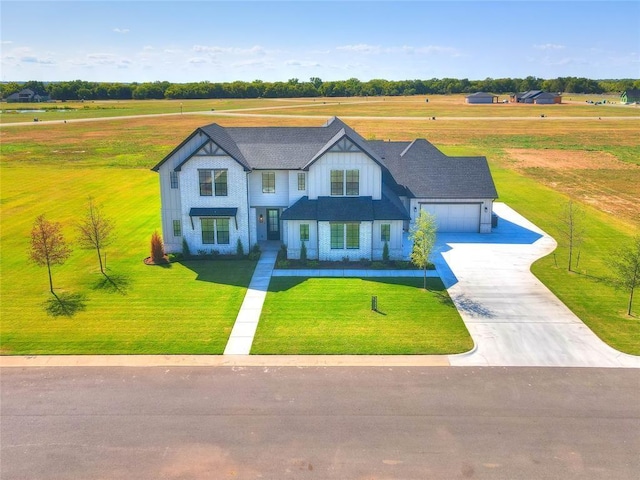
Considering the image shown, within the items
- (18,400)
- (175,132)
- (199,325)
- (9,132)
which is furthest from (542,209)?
(9,132)

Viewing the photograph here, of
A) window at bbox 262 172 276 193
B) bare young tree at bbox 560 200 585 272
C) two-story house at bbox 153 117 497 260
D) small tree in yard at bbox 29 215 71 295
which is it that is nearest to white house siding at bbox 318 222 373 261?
two-story house at bbox 153 117 497 260

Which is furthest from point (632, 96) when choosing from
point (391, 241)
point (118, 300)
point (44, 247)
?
point (44, 247)

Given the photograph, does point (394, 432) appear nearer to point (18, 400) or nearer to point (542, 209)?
point (18, 400)

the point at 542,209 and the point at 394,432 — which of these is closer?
the point at 394,432

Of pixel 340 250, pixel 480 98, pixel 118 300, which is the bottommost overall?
pixel 118 300

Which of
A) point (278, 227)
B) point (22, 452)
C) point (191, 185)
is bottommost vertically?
point (22, 452)

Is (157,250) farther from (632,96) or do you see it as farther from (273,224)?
(632,96)

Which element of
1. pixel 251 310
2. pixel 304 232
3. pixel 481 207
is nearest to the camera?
pixel 251 310
